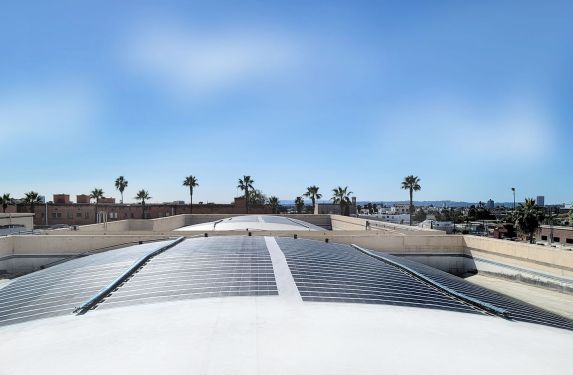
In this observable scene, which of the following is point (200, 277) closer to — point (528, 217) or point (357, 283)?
point (357, 283)

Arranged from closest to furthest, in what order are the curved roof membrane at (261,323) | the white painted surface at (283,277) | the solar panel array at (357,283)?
the curved roof membrane at (261,323) → the white painted surface at (283,277) → the solar panel array at (357,283)

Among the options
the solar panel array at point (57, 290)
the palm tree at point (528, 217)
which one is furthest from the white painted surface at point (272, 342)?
the palm tree at point (528, 217)

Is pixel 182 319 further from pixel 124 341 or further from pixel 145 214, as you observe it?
pixel 145 214

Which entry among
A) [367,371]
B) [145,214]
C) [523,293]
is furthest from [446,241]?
[145,214]

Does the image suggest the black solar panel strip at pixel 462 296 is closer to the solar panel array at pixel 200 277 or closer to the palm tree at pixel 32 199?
the solar panel array at pixel 200 277

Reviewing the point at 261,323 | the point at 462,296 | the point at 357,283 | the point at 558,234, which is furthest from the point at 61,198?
the point at 558,234

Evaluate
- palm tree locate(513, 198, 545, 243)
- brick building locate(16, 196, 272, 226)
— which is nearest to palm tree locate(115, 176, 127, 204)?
brick building locate(16, 196, 272, 226)

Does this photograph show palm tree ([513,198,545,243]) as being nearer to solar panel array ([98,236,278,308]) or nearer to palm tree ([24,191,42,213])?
solar panel array ([98,236,278,308])

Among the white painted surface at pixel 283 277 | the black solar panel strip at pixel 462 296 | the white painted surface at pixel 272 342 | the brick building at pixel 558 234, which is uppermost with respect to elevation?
the white painted surface at pixel 283 277
